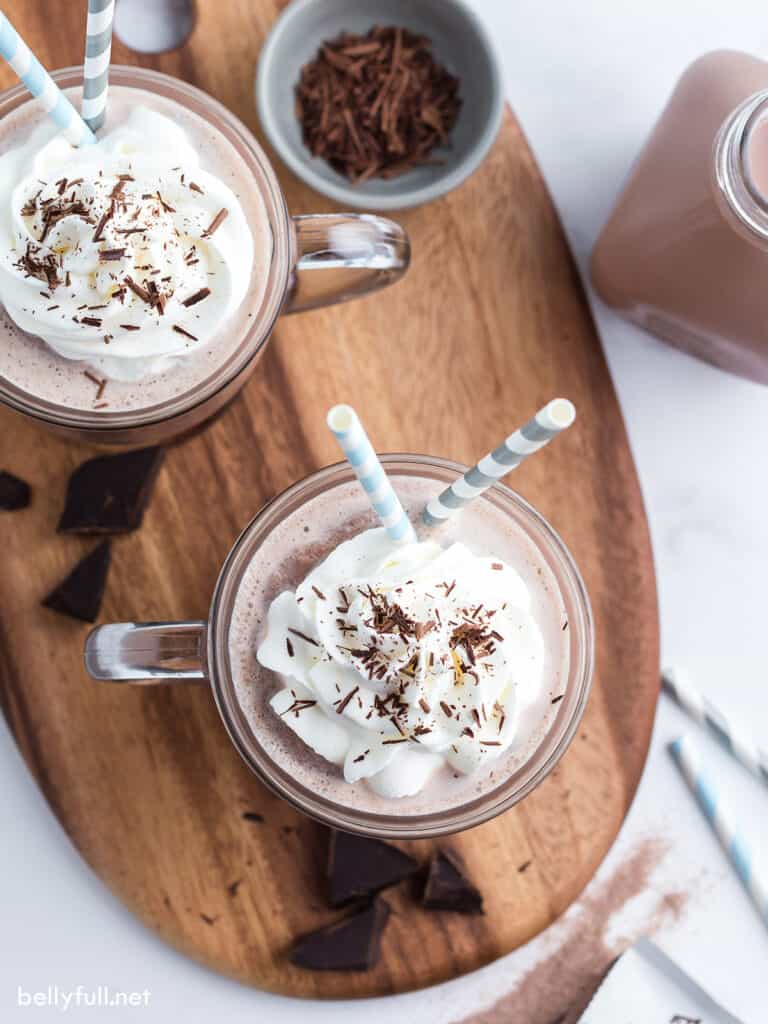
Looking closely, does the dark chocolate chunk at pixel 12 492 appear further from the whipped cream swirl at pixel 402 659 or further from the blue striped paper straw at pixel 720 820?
the blue striped paper straw at pixel 720 820

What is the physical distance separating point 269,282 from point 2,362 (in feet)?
1.15

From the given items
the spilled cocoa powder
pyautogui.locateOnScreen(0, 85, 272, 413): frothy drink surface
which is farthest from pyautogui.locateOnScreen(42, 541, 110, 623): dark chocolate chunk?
the spilled cocoa powder

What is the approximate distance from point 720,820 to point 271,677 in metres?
0.85

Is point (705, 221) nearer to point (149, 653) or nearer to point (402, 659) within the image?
point (402, 659)

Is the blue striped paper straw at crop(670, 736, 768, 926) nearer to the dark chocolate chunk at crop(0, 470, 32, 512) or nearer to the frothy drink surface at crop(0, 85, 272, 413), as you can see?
the frothy drink surface at crop(0, 85, 272, 413)

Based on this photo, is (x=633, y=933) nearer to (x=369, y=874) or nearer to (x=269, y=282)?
(x=369, y=874)

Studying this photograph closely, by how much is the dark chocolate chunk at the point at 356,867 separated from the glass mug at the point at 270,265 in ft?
2.11

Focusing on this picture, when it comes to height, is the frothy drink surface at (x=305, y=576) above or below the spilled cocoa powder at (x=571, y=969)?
above

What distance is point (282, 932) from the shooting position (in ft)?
4.99

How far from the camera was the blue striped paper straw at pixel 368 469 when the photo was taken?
0.91m

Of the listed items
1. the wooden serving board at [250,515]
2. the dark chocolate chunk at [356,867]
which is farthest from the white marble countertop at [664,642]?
the dark chocolate chunk at [356,867]

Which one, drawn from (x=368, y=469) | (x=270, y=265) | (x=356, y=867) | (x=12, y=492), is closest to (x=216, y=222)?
(x=270, y=265)

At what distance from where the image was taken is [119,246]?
1185 millimetres

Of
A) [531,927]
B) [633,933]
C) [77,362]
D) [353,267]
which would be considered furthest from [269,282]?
[633,933]
